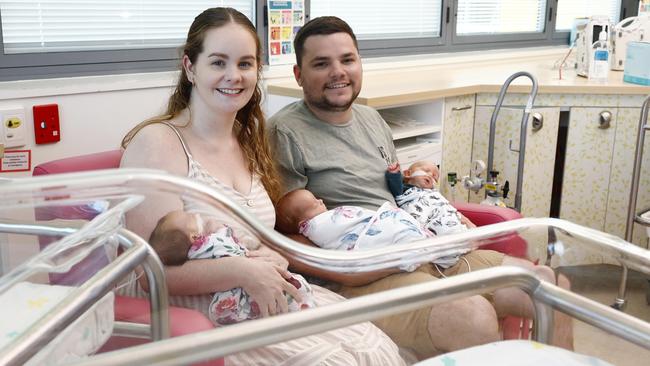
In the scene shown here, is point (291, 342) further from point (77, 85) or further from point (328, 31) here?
point (77, 85)

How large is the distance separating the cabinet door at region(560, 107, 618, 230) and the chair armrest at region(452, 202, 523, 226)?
1227 millimetres

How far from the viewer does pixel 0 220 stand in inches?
31.4

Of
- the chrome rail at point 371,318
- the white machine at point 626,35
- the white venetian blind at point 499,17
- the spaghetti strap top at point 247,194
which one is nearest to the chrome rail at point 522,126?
the white machine at point 626,35

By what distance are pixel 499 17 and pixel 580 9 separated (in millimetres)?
942

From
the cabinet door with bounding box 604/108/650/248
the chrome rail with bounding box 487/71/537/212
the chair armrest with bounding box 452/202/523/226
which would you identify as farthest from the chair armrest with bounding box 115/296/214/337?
the cabinet door with bounding box 604/108/650/248

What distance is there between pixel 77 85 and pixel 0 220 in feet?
5.61

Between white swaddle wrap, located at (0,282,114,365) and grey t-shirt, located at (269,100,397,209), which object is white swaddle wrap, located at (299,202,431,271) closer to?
grey t-shirt, located at (269,100,397,209)

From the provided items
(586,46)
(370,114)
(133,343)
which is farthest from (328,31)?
(586,46)

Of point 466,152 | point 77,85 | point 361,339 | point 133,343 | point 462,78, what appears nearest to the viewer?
point 133,343

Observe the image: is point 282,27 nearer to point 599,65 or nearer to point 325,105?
point 325,105

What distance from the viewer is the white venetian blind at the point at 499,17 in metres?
4.34

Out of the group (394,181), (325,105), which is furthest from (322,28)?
(394,181)

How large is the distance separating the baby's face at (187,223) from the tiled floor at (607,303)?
1.70ft

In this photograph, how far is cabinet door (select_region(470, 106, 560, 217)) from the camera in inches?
122
